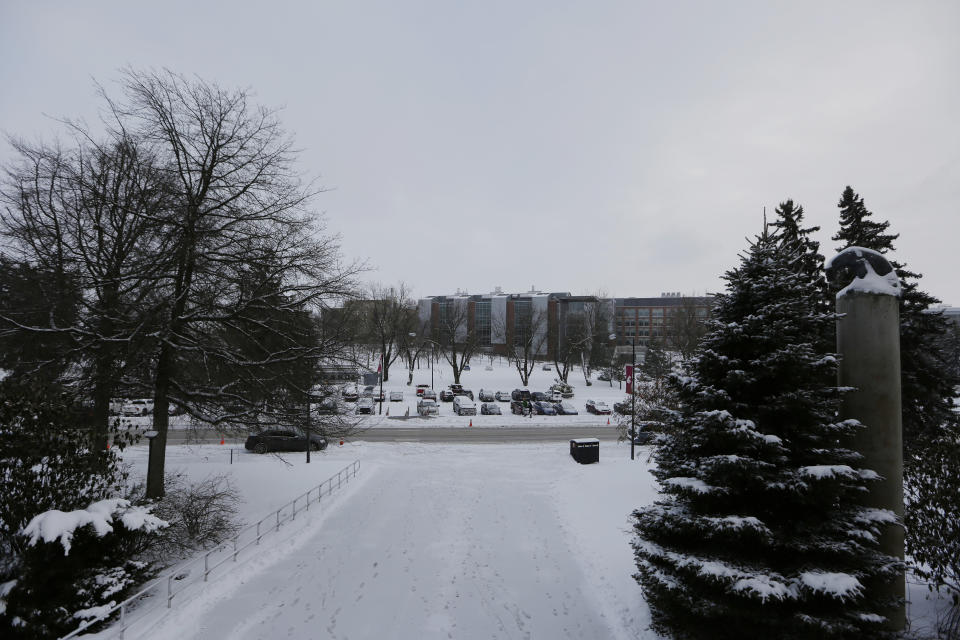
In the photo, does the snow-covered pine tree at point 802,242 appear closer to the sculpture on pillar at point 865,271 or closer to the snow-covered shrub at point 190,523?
the sculpture on pillar at point 865,271

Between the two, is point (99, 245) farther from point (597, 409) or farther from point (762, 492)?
point (597, 409)

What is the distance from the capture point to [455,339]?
67.1 meters

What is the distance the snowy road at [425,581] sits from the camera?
6969 millimetres

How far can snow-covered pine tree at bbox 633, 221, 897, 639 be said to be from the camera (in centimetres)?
519

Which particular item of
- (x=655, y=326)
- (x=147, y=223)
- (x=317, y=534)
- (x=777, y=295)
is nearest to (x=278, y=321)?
(x=147, y=223)

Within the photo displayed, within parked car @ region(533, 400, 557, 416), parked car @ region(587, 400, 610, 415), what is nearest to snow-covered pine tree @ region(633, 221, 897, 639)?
parked car @ region(533, 400, 557, 416)

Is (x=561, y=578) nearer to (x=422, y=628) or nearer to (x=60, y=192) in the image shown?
(x=422, y=628)

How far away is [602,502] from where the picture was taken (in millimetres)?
13609

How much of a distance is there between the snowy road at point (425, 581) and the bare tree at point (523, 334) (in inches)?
1729

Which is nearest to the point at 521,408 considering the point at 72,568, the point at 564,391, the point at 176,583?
the point at 564,391

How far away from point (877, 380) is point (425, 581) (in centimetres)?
813

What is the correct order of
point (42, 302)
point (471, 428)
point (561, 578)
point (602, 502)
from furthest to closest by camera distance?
point (471, 428)
point (602, 502)
point (42, 302)
point (561, 578)

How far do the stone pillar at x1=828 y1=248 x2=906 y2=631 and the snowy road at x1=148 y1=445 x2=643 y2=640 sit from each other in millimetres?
3915

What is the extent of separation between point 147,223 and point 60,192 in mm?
2099
